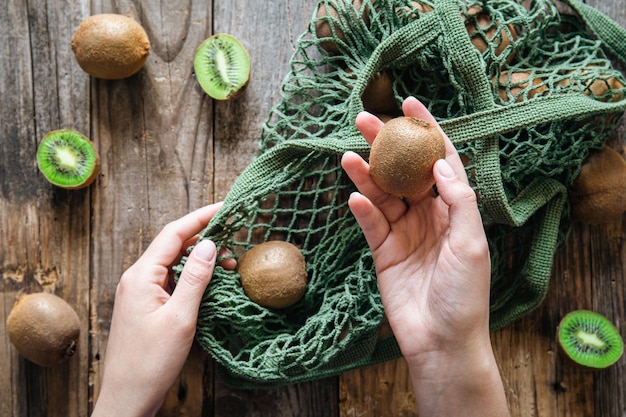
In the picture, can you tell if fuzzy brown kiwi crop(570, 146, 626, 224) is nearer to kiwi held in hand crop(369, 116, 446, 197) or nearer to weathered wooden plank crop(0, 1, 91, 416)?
kiwi held in hand crop(369, 116, 446, 197)

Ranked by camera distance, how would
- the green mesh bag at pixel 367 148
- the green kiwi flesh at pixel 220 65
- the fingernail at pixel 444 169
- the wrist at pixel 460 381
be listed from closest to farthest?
the fingernail at pixel 444 169 → the wrist at pixel 460 381 → the green mesh bag at pixel 367 148 → the green kiwi flesh at pixel 220 65

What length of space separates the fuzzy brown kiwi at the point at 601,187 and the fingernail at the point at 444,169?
53 cm

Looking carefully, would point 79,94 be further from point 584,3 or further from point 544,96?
point 584,3

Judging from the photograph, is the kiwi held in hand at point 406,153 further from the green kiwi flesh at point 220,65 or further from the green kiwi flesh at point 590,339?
the green kiwi flesh at point 590,339

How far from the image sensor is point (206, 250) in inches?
52.2

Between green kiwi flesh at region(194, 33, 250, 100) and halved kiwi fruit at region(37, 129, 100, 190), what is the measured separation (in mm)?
353

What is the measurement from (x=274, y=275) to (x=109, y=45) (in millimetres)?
698

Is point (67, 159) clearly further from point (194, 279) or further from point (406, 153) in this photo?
point (406, 153)

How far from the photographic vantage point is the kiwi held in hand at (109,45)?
1397mm

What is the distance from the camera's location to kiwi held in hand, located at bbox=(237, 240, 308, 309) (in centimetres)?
133

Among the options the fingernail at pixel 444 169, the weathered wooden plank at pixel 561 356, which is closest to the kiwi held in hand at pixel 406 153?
the fingernail at pixel 444 169

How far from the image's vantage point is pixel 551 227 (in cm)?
142

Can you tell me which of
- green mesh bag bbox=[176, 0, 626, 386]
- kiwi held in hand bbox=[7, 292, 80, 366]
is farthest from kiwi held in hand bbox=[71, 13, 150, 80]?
kiwi held in hand bbox=[7, 292, 80, 366]

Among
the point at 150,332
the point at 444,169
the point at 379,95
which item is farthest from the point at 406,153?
the point at 150,332
